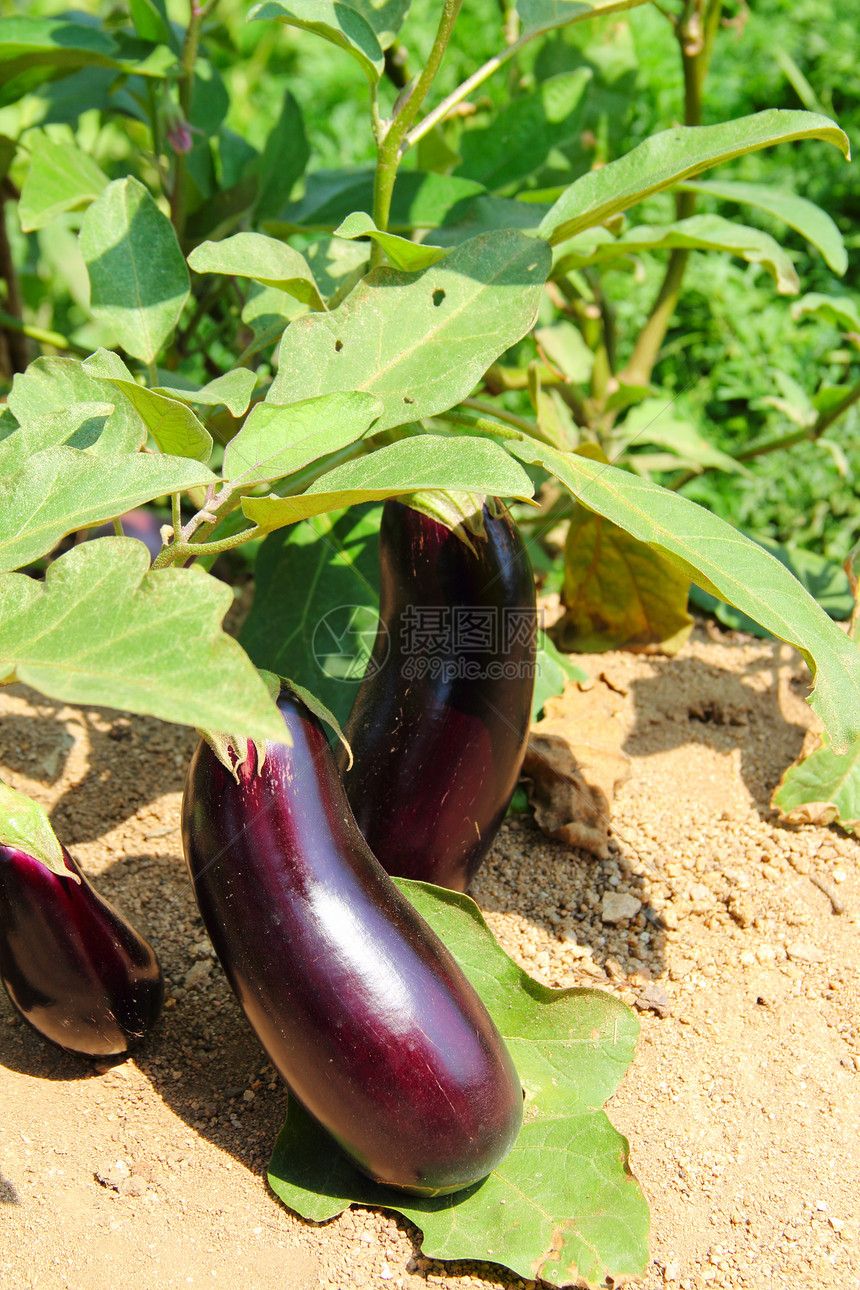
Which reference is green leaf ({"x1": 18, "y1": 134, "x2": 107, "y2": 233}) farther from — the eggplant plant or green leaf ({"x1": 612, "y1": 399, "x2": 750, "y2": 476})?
green leaf ({"x1": 612, "y1": 399, "x2": 750, "y2": 476})

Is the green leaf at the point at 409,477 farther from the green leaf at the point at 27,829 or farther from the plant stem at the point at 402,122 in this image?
the plant stem at the point at 402,122

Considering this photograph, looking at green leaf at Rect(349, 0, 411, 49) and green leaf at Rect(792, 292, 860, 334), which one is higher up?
green leaf at Rect(349, 0, 411, 49)

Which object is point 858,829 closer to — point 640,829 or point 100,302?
point 640,829

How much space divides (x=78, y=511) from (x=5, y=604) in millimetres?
80

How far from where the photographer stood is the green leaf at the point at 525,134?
1540mm

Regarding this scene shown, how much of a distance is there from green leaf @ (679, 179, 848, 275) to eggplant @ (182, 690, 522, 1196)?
0.88m

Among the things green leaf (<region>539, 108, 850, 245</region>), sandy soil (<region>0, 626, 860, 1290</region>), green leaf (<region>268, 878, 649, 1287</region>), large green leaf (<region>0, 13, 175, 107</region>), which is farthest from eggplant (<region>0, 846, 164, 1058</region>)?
large green leaf (<region>0, 13, 175, 107</region>)

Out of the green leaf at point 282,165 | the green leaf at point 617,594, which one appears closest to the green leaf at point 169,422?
the green leaf at point 617,594

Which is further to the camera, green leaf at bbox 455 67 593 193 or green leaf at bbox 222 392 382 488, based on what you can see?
green leaf at bbox 455 67 593 193

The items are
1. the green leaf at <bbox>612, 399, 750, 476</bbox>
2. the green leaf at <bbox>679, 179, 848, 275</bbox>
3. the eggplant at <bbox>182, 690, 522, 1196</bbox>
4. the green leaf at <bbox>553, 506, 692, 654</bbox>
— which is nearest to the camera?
the eggplant at <bbox>182, 690, 522, 1196</bbox>

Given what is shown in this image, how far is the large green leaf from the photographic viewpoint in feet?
4.31

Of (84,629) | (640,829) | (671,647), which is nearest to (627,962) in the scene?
(640,829)

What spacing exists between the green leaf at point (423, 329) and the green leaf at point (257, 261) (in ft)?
0.19

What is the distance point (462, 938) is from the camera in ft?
3.08
